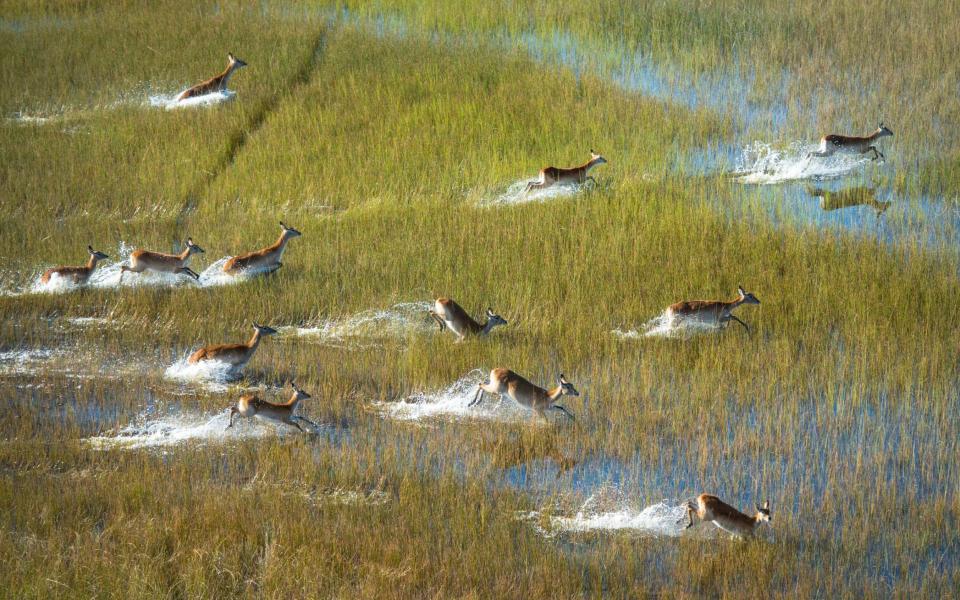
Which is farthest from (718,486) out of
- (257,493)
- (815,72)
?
(815,72)

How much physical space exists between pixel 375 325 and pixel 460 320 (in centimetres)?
107

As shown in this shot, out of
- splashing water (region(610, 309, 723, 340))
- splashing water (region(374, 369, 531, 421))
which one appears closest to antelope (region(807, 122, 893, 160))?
splashing water (region(610, 309, 723, 340))

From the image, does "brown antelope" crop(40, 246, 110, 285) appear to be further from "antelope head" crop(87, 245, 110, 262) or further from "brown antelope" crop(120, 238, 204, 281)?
"brown antelope" crop(120, 238, 204, 281)

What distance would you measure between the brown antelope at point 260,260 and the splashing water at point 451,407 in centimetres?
312

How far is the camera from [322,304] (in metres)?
11.3

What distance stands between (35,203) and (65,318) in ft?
12.8

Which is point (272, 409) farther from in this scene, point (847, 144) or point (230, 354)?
point (847, 144)

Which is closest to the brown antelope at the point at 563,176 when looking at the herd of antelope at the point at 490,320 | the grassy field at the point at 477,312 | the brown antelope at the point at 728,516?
the herd of antelope at the point at 490,320

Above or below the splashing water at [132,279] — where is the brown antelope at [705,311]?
above

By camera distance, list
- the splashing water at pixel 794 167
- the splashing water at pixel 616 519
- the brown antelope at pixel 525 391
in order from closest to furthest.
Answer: the splashing water at pixel 616 519
the brown antelope at pixel 525 391
the splashing water at pixel 794 167

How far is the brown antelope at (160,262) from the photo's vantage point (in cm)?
1184

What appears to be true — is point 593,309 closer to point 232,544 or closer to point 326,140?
point 232,544

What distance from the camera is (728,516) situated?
275 inches

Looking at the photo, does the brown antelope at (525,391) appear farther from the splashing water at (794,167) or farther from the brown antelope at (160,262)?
the splashing water at (794,167)
